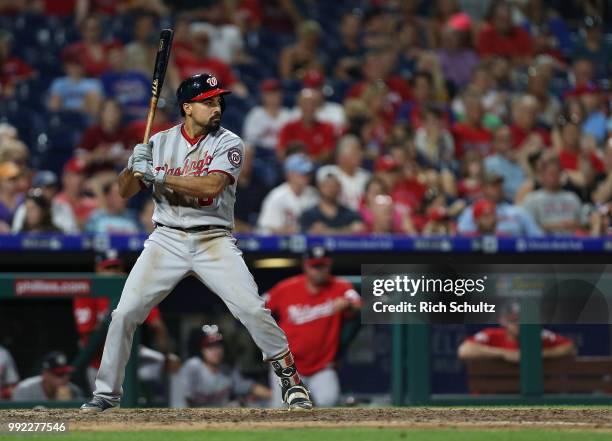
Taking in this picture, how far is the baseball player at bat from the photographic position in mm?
5844

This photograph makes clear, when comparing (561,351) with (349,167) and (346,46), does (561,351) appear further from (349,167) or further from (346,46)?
(346,46)

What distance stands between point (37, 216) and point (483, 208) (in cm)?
325

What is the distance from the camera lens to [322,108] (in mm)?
11727

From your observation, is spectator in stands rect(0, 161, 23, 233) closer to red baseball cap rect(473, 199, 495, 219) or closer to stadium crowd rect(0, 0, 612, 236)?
stadium crowd rect(0, 0, 612, 236)

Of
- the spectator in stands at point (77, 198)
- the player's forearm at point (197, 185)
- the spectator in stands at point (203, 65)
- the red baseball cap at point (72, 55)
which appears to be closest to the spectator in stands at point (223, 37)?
the spectator in stands at point (203, 65)

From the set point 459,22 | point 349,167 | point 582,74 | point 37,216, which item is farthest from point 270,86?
point 582,74

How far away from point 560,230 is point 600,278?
1661 mm

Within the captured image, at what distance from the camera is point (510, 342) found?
8109mm

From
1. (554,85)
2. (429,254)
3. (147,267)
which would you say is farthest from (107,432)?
(554,85)

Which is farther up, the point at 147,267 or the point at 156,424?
the point at 147,267

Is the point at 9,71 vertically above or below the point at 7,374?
above

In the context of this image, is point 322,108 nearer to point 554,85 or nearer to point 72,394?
point 554,85

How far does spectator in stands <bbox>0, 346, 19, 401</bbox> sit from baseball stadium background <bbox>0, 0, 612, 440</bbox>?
0.04 m

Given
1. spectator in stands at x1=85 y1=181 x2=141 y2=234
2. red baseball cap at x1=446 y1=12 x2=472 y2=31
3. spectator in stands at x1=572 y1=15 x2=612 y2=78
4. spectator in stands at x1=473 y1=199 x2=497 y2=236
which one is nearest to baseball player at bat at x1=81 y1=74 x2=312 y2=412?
spectator in stands at x1=85 y1=181 x2=141 y2=234
